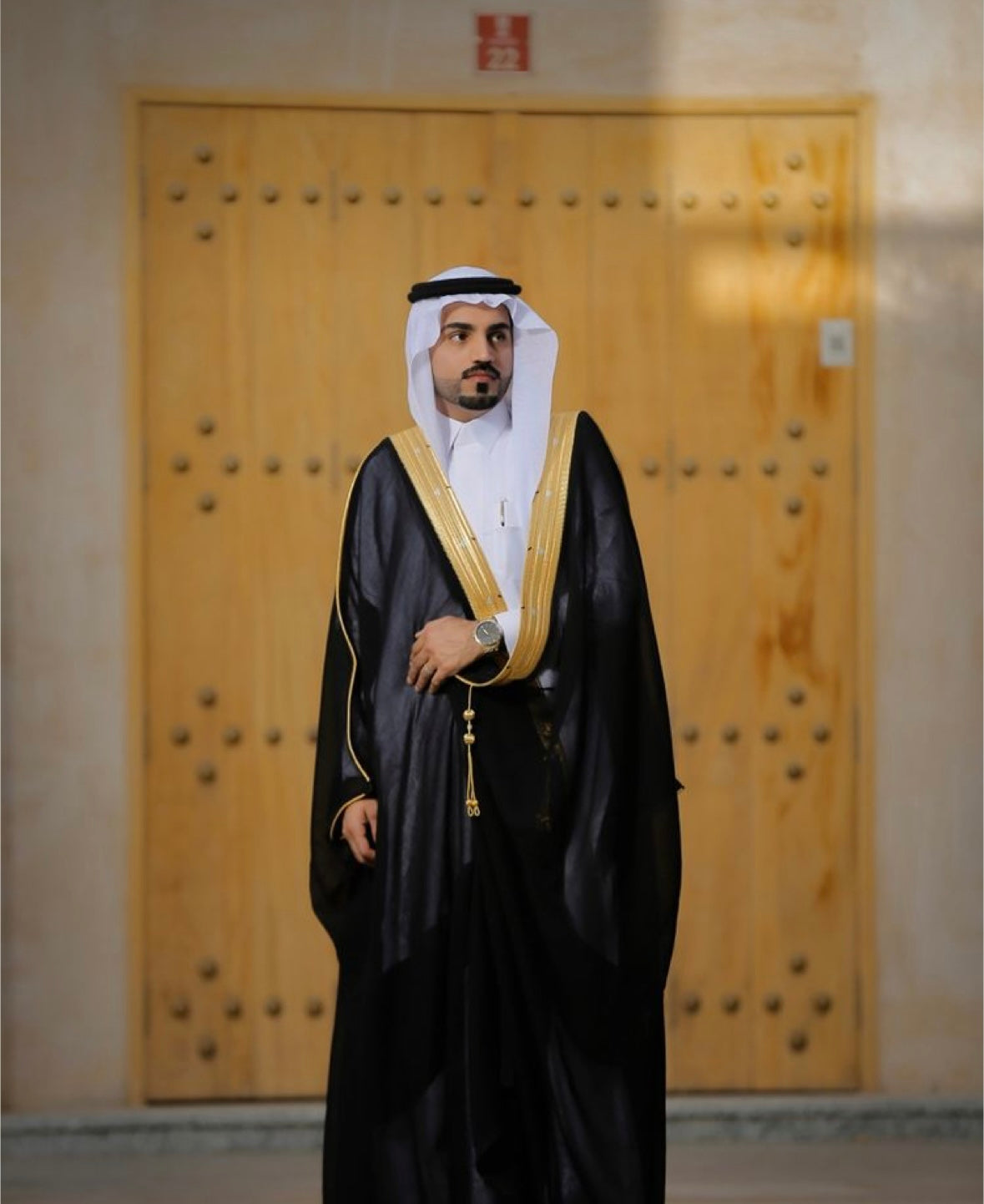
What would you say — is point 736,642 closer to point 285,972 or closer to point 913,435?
point 913,435

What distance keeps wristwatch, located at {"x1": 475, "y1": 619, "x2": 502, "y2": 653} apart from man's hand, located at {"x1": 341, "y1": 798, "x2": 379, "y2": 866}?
364 mm

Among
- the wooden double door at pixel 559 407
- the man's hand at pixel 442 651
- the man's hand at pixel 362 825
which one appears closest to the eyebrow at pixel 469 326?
the man's hand at pixel 442 651

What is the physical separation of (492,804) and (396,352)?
84.5 inches

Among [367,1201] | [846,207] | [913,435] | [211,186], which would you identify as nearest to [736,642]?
[913,435]

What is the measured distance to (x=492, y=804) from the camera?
14.5 ft

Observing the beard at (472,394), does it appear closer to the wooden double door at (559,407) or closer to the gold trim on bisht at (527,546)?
the gold trim on bisht at (527,546)

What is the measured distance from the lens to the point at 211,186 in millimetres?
6285

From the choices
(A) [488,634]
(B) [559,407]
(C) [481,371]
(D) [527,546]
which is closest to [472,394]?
(C) [481,371]

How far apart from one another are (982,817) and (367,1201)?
2.48 meters

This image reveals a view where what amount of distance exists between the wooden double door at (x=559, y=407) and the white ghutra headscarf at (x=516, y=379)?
1.68 meters

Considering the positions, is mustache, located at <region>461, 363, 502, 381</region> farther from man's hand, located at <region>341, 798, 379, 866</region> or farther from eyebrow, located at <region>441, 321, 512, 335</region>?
man's hand, located at <region>341, 798, 379, 866</region>

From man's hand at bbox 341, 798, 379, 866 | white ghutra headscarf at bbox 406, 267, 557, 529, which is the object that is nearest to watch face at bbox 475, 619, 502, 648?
white ghutra headscarf at bbox 406, 267, 557, 529

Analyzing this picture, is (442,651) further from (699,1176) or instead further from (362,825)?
(699,1176)

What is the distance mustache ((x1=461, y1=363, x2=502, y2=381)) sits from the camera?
14.9 feet
